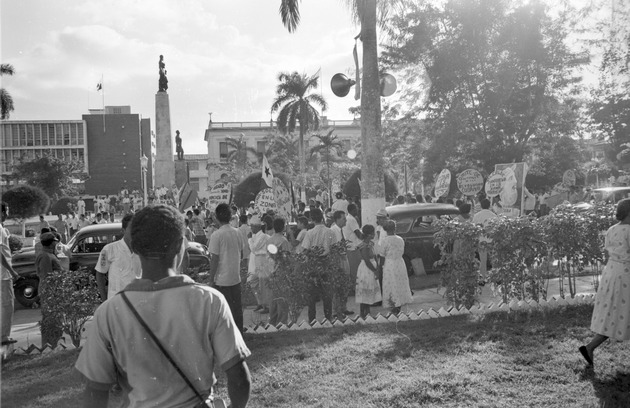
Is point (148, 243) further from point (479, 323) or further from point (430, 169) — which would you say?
point (430, 169)

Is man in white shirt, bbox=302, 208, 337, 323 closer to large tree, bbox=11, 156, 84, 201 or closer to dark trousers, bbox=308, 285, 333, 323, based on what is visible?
dark trousers, bbox=308, 285, 333, 323

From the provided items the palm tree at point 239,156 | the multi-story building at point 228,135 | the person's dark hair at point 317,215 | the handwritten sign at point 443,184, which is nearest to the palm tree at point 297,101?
the palm tree at point 239,156

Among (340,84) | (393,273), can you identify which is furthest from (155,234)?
(340,84)

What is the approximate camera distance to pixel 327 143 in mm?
56531

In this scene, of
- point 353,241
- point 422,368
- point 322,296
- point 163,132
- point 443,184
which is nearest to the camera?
point 422,368

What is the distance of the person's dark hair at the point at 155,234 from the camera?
2.55 meters

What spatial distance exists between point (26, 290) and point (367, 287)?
776 centimetres

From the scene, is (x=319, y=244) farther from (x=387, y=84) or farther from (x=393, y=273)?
(x=387, y=84)

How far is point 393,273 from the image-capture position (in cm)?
887

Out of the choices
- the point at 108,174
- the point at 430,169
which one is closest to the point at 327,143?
the point at 430,169

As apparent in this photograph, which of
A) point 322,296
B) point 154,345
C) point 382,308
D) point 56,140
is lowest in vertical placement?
point 382,308

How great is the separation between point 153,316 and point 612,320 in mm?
5137

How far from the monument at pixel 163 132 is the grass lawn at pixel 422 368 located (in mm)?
23949

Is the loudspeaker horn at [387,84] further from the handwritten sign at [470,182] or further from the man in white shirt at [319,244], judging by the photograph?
the man in white shirt at [319,244]
